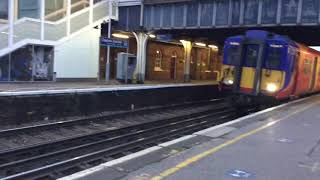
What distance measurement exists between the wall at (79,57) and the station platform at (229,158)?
20.2 m

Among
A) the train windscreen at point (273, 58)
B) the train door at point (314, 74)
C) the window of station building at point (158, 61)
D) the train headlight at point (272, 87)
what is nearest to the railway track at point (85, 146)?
the train headlight at point (272, 87)

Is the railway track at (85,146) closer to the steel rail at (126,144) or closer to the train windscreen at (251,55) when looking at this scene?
the steel rail at (126,144)

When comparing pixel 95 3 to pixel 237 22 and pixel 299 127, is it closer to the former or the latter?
pixel 237 22

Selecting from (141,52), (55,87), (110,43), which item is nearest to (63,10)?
(110,43)

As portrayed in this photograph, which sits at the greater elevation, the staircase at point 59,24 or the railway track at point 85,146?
the staircase at point 59,24

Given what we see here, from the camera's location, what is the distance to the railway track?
9.18m

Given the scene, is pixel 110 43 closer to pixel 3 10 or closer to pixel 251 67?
pixel 3 10

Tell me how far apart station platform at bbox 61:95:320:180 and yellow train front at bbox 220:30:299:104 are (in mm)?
6964

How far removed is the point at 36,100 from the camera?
1536cm

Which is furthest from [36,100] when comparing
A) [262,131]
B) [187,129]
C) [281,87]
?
[281,87]

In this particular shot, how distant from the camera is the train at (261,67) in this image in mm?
18172

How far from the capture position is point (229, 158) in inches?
306

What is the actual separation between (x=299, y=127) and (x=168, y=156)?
528 cm

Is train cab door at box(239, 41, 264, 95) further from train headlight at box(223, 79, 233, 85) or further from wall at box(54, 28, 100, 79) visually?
wall at box(54, 28, 100, 79)
